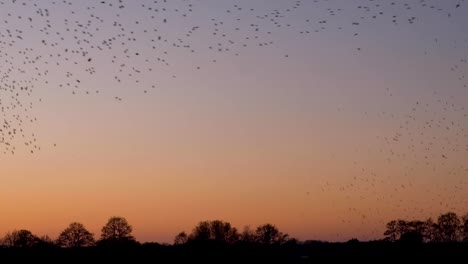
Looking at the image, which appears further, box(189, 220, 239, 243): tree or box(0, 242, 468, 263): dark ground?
box(189, 220, 239, 243): tree

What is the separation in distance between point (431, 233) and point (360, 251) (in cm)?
8680

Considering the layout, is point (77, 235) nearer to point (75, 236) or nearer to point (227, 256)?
point (75, 236)

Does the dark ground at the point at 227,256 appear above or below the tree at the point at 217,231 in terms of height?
below

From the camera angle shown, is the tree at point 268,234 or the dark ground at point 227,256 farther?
the tree at point 268,234

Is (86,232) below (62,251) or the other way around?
the other way around

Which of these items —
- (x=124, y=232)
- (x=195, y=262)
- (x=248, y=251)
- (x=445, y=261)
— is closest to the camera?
(x=445, y=261)

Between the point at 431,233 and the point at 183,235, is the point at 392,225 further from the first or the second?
the point at 183,235

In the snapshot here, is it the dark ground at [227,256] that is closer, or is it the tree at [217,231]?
the dark ground at [227,256]

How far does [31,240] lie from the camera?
530 feet

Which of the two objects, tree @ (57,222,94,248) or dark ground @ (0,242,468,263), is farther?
tree @ (57,222,94,248)

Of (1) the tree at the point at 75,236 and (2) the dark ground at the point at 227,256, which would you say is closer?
(2) the dark ground at the point at 227,256

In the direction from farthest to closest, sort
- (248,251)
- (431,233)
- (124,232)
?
(431,233)
(124,232)
(248,251)

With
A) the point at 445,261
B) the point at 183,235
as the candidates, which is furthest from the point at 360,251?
the point at 183,235

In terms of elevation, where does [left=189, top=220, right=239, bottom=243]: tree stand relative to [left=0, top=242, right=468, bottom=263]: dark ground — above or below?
above
